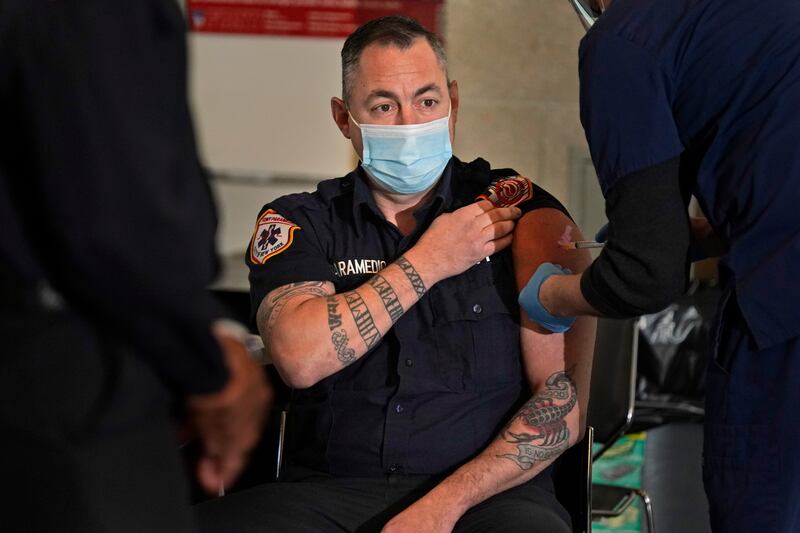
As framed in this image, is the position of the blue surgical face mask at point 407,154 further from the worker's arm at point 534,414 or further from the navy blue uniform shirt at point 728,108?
the navy blue uniform shirt at point 728,108

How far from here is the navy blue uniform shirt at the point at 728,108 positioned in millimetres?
1575

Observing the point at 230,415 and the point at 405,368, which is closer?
the point at 230,415

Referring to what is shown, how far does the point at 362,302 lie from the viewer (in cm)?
195

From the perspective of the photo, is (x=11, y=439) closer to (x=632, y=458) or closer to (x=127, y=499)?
(x=127, y=499)

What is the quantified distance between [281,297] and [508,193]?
1.59 feet

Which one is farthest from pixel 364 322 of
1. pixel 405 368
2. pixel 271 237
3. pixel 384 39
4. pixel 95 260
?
pixel 95 260

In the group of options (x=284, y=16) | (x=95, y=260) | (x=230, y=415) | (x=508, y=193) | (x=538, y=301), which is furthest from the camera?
(x=284, y=16)

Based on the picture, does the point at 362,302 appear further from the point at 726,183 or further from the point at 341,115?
the point at 726,183

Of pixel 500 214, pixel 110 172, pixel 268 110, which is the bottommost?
pixel 268 110

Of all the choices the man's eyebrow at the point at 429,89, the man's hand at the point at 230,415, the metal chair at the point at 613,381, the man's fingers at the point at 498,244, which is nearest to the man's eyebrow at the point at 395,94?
the man's eyebrow at the point at 429,89

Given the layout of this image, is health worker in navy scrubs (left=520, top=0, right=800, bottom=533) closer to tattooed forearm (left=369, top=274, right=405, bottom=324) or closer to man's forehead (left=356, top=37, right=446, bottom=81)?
tattooed forearm (left=369, top=274, right=405, bottom=324)

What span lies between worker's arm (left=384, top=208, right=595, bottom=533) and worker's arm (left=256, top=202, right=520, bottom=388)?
0.07m

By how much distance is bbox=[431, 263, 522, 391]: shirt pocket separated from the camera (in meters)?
2.02

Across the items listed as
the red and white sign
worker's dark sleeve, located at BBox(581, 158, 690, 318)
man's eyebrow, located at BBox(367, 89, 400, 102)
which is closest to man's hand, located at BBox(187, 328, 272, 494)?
worker's dark sleeve, located at BBox(581, 158, 690, 318)
